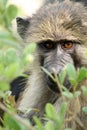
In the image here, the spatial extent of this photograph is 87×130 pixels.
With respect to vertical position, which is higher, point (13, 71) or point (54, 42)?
point (13, 71)

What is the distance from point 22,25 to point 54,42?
679mm

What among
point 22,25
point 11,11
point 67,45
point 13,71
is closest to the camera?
point 13,71

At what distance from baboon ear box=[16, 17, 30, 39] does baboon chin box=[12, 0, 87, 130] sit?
12 centimetres

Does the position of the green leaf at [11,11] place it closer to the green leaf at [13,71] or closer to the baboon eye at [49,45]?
the green leaf at [13,71]

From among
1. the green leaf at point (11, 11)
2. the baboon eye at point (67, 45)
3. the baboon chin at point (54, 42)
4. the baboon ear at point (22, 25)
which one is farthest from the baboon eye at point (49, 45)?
the green leaf at point (11, 11)

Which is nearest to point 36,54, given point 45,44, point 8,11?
point 45,44

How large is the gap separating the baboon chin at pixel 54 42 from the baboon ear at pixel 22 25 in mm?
123

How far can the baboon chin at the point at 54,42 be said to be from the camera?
158 inches

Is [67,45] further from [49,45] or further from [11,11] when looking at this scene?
[11,11]

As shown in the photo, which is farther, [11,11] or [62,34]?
[62,34]

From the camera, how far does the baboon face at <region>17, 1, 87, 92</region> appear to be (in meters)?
4.01

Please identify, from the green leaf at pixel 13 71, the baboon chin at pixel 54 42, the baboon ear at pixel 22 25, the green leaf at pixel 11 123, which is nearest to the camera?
the green leaf at pixel 13 71

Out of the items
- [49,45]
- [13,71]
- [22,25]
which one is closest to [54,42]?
[49,45]

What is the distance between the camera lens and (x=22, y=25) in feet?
15.5
